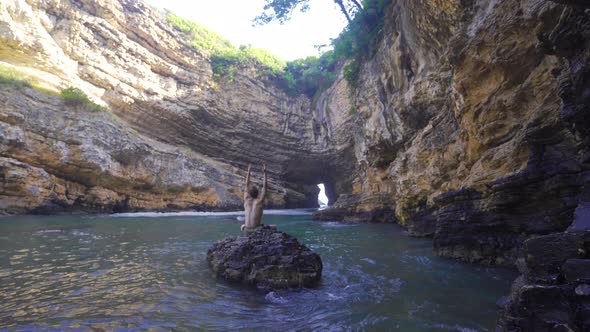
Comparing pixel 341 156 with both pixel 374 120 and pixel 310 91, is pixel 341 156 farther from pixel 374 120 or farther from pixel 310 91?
pixel 374 120

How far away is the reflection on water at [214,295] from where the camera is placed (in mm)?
2844

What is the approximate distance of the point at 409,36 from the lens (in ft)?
37.0

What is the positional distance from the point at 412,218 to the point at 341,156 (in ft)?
56.5

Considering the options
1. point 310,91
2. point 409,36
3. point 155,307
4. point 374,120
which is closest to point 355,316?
point 155,307

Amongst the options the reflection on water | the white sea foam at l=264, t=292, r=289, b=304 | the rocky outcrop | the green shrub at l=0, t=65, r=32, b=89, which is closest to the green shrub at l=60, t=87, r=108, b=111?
the green shrub at l=0, t=65, r=32, b=89

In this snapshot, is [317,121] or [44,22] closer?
[44,22]

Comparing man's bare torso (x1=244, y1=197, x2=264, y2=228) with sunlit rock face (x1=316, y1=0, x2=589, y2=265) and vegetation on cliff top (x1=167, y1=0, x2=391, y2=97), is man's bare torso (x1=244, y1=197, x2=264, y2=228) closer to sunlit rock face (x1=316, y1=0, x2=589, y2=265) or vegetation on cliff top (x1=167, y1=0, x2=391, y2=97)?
sunlit rock face (x1=316, y1=0, x2=589, y2=265)

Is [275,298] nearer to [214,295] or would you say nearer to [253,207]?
[214,295]

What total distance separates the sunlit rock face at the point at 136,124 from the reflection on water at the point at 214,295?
1337 centimetres

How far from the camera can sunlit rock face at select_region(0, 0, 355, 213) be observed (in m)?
16.3

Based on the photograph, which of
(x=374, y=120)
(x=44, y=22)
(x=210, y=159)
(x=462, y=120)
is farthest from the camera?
(x=210, y=159)

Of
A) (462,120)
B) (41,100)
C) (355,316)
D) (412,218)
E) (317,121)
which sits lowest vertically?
(355,316)

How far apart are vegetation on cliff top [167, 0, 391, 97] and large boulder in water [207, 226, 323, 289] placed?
13952 mm

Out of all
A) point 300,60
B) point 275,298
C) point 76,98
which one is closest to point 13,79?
point 76,98
